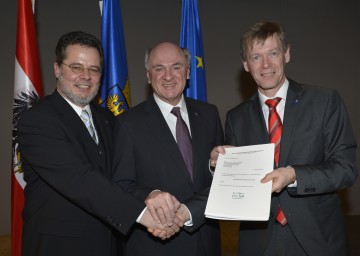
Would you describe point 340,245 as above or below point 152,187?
below

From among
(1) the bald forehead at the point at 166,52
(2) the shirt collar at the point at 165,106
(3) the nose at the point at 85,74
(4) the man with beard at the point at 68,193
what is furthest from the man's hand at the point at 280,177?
(3) the nose at the point at 85,74

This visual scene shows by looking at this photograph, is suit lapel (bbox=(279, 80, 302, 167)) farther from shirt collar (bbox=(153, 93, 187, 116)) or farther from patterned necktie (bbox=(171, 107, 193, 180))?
shirt collar (bbox=(153, 93, 187, 116))

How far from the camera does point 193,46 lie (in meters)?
4.09

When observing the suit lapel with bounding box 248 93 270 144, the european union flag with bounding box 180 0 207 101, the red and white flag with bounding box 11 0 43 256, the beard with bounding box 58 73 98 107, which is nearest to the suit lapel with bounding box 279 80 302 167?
the suit lapel with bounding box 248 93 270 144

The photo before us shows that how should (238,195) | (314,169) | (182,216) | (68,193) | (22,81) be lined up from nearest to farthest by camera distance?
1. (238,195)
2. (314,169)
3. (68,193)
4. (182,216)
5. (22,81)

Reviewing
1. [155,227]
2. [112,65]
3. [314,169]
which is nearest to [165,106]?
[155,227]

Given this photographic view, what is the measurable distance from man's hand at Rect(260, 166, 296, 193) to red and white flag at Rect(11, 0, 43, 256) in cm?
246

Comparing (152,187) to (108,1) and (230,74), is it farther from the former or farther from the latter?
(230,74)

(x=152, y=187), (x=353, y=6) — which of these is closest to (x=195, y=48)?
(x=152, y=187)

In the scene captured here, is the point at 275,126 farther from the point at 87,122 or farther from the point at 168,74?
the point at 87,122

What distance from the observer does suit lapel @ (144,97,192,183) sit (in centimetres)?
238

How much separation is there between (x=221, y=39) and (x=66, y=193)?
4909mm

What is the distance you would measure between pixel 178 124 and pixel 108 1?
2.01m

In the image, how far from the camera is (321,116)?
85.0 inches
